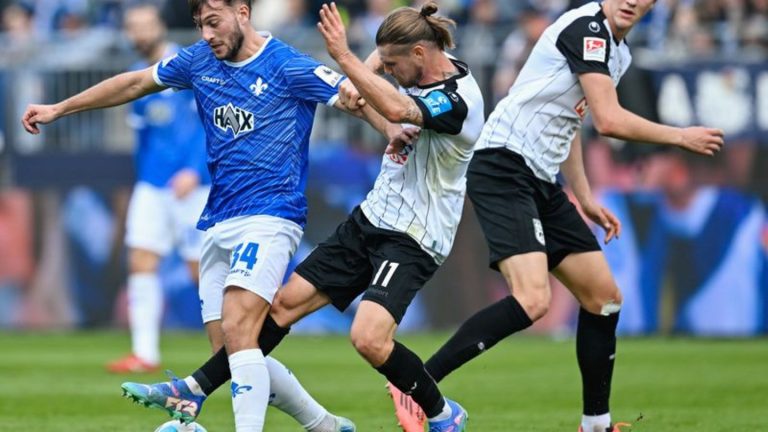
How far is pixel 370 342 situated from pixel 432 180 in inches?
36.0

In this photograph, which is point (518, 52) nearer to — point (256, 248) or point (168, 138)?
point (168, 138)

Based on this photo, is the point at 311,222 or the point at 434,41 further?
the point at 311,222

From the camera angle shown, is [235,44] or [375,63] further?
[375,63]

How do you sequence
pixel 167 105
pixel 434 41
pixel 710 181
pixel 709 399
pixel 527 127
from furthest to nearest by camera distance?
pixel 710 181 → pixel 167 105 → pixel 709 399 → pixel 527 127 → pixel 434 41

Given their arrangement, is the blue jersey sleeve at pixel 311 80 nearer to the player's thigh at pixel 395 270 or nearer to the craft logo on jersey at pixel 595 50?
the player's thigh at pixel 395 270

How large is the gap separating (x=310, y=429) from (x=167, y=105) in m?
5.28

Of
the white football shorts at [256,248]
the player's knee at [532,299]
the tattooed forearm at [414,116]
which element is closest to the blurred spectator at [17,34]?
the white football shorts at [256,248]

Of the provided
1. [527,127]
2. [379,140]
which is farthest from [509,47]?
[527,127]

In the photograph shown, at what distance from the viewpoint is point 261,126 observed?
25.8 ft

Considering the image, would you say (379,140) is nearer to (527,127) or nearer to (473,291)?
(473,291)

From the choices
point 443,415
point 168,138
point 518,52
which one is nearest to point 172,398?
point 443,415

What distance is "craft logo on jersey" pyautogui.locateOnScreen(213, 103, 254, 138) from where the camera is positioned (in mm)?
7871

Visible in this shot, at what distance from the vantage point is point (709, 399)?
10.8m

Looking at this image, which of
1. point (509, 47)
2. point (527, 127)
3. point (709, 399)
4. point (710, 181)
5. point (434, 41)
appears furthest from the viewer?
point (509, 47)
